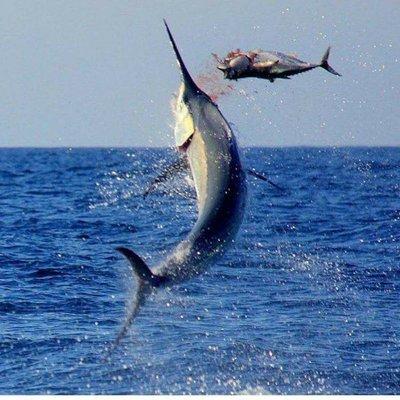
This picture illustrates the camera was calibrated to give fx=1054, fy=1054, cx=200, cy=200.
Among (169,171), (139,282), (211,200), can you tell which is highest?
(211,200)

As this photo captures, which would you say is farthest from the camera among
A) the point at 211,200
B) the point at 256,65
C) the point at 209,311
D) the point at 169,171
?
the point at 209,311

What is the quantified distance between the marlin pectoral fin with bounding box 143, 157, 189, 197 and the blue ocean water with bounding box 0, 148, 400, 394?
0.11 meters

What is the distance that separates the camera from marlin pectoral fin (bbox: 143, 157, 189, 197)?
4996 millimetres

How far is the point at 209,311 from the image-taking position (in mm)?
10266

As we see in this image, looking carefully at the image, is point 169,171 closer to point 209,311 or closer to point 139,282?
point 139,282

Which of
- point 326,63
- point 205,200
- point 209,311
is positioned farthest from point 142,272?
point 209,311

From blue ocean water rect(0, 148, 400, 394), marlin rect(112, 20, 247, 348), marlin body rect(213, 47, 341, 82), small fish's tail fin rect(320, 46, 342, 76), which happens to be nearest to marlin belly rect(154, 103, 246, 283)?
marlin rect(112, 20, 247, 348)

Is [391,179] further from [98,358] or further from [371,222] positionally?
[98,358]

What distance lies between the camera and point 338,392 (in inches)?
313

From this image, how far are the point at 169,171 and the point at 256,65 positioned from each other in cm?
77

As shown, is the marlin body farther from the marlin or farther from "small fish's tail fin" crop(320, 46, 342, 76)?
the marlin

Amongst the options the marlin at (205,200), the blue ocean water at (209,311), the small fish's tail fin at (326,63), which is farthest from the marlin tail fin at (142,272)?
the small fish's tail fin at (326,63)

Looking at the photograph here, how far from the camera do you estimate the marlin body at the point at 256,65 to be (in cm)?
522

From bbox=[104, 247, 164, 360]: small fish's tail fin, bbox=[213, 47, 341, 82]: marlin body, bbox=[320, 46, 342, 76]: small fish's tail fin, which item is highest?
bbox=[213, 47, 341, 82]: marlin body
